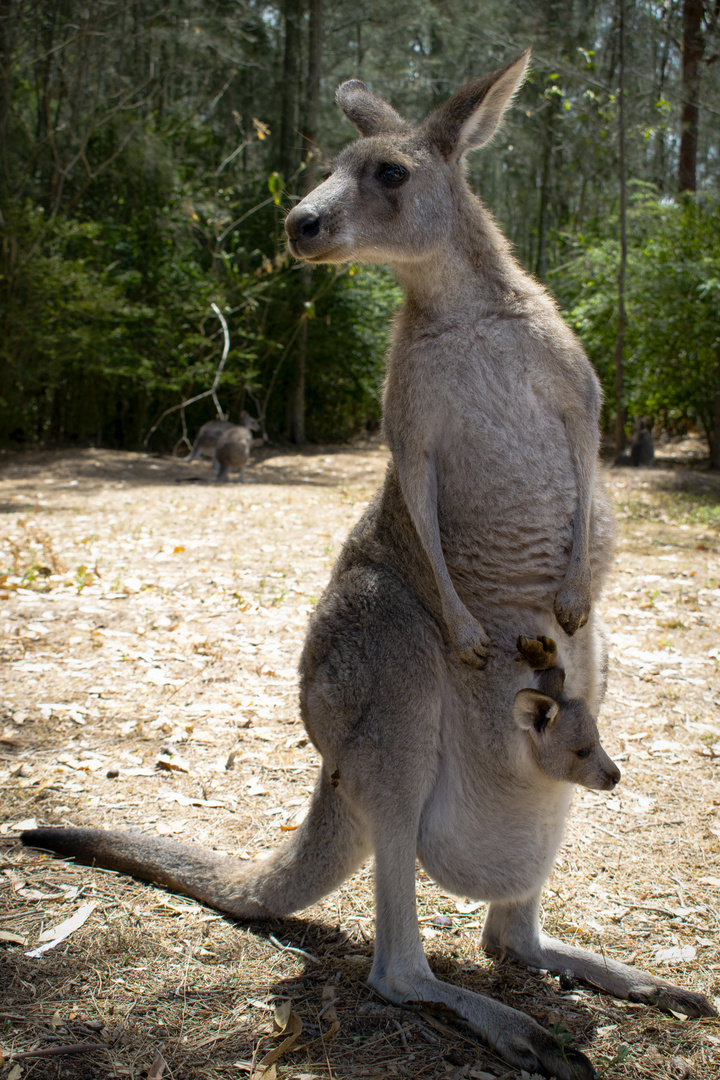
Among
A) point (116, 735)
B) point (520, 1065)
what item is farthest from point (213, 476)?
point (520, 1065)

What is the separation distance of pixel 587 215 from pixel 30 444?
46.8 feet

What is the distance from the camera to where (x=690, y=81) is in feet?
46.6

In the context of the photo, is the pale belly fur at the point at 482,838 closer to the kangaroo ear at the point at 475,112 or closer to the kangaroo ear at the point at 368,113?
the kangaroo ear at the point at 475,112

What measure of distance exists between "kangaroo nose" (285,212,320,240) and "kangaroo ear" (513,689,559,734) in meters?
1.56

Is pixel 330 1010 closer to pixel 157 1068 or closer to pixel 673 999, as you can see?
pixel 157 1068

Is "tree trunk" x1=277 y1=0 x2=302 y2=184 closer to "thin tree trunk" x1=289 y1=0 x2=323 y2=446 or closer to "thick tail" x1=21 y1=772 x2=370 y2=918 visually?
"thin tree trunk" x1=289 y1=0 x2=323 y2=446

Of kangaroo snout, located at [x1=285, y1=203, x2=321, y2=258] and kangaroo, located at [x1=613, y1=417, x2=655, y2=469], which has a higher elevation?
kangaroo snout, located at [x1=285, y1=203, x2=321, y2=258]

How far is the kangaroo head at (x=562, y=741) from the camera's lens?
2.47m

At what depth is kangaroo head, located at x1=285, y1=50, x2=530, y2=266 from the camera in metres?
2.67

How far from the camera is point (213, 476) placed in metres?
13.0

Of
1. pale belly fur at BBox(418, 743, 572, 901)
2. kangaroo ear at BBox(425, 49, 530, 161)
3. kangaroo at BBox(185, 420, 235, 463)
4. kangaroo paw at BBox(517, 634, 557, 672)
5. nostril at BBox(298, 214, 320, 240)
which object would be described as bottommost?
pale belly fur at BBox(418, 743, 572, 901)

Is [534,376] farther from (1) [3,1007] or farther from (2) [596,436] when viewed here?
(1) [3,1007]

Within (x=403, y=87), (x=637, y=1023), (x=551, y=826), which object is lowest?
(x=637, y=1023)

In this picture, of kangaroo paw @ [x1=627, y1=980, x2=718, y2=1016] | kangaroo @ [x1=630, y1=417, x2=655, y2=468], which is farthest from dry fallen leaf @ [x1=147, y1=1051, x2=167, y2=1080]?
kangaroo @ [x1=630, y1=417, x2=655, y2=468]
